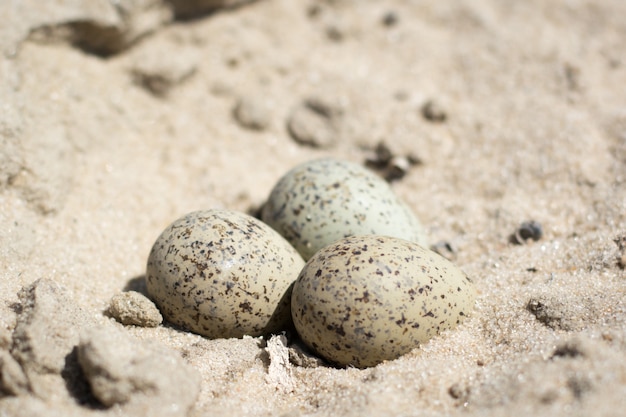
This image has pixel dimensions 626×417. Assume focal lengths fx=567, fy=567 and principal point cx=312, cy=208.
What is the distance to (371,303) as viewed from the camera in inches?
102

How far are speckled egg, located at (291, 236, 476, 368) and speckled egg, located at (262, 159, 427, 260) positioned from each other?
1.38 feet

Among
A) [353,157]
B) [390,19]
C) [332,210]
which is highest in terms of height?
[390,19]

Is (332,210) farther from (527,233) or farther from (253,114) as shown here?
(253,114)

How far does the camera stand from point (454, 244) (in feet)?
12.2

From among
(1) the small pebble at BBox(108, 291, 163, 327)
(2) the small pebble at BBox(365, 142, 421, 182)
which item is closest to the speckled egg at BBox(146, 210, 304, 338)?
(1) the small pebble at BBox(108, 291, 163, 327)

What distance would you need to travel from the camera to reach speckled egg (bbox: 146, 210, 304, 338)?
2.81 meters

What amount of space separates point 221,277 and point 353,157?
1.97 metres

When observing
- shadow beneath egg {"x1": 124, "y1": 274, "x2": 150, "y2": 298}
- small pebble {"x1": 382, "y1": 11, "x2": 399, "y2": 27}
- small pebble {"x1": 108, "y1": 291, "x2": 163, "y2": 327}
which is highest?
small pebble {"x1": 382, "y1": 11, "x2": 399, "y2": 27}

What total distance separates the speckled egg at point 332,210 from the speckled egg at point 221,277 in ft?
0.93

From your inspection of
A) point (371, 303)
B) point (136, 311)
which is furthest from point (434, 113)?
point (136, 311)

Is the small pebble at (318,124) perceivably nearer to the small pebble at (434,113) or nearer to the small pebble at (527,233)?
the small pebble at (434,113)

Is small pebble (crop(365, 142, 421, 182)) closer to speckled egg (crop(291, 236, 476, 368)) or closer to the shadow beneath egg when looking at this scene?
speckled egg (crop(291, 236, 476, 368))

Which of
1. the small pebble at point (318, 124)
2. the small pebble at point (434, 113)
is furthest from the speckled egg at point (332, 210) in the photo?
the small pebble at point (434, 113)

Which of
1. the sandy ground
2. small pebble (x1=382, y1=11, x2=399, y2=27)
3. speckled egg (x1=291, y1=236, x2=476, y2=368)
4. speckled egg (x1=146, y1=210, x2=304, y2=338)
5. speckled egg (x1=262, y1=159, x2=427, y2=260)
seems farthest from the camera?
small pebble (x1=382, y1=11, x2=399, y2=27)
